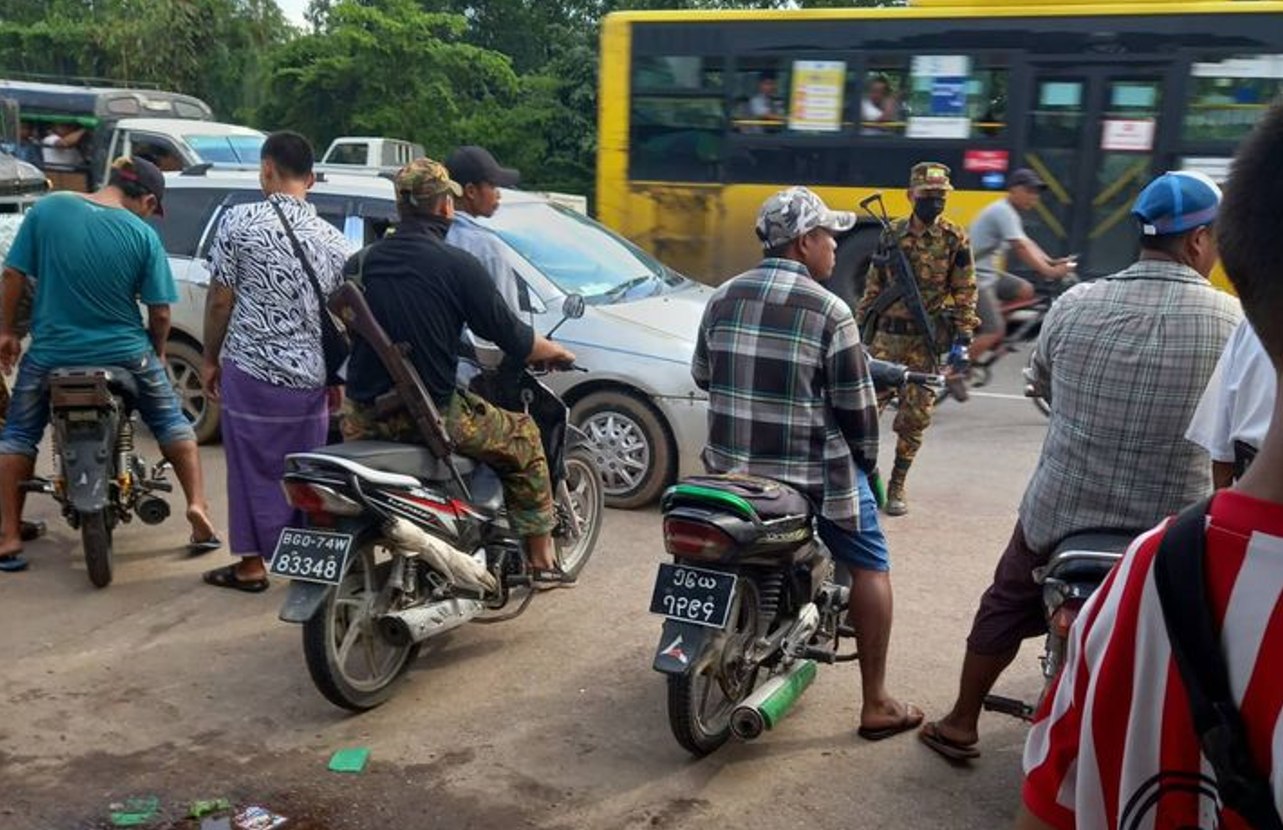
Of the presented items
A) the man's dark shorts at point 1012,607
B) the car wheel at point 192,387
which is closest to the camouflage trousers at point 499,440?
the man's dark shorts at point 1012,607

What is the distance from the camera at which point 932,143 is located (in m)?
11.9

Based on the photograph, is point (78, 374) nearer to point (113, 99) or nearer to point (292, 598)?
point (292, 598)

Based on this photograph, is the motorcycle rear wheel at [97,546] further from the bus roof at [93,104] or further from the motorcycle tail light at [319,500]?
the bus roof at [93,104]

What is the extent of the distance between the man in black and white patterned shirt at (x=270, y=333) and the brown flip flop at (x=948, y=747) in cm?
274

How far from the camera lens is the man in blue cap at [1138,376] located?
3.16 m

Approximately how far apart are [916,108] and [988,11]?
1.08 m

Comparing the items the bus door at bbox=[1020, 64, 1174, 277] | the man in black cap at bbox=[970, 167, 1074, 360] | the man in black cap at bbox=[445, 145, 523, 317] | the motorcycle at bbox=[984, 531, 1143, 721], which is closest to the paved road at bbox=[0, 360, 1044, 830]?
the motorcycle at bbox=[984, 531, 1143, 721]

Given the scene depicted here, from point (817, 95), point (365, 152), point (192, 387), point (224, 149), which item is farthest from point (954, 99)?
point (365, 152)

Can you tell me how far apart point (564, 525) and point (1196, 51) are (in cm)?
852

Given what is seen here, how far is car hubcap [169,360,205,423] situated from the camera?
7.57m

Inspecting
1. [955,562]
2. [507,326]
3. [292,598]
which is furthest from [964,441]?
[292,598]

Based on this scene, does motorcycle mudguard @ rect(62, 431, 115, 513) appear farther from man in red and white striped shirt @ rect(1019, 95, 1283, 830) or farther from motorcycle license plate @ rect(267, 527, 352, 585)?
man in red and white striped shirt @ rect(1019, 95, 1283, 830)

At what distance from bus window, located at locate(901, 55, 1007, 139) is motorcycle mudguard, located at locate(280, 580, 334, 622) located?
937 centimetres

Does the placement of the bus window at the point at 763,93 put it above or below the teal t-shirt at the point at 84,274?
above
